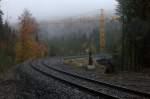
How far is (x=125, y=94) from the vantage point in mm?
17062

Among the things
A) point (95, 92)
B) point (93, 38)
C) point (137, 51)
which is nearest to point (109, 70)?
point (137, 51)

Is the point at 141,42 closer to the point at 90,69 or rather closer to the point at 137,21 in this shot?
the point at 137,21

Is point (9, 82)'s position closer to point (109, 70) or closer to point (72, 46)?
point (109, 70)

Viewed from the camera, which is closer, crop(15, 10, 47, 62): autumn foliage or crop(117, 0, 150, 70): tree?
crop(117, 0, 150, 70): tree

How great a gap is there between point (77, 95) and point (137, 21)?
1719cm

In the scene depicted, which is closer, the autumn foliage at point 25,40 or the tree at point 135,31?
the tree at point 135,31

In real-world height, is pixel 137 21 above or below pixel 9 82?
above

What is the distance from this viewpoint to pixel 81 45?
14262cm

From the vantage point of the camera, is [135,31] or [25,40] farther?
[25,40]

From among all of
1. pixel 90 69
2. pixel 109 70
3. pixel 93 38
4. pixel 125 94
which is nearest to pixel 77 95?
pixel 125 94

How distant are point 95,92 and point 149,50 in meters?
16.8

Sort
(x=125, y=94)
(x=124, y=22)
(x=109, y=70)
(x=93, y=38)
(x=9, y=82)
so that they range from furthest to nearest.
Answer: (x=93, y=38)
(x=124, y=22)
(x=109, y=70)
(x=9, y=82)
(x=125, y=94)

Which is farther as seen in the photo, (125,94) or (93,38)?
(93,38)

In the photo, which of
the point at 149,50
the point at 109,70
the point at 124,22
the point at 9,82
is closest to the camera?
the point at 9,82
